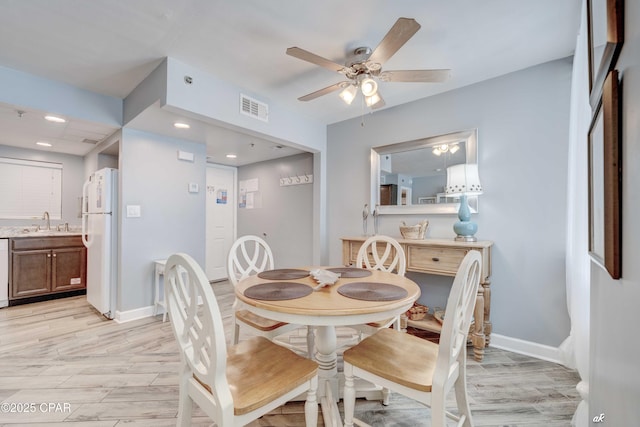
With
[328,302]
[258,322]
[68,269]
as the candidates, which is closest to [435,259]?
[328,302]

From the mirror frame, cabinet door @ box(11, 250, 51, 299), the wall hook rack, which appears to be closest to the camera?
the mirror frame

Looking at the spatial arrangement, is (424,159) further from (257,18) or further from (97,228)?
(97,228)

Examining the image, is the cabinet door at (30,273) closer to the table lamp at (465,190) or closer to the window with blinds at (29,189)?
the window with blinds at (29,189)

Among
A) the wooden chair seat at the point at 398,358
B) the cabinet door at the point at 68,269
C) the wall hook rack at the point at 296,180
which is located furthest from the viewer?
the wall hook rack at the point at 296,180

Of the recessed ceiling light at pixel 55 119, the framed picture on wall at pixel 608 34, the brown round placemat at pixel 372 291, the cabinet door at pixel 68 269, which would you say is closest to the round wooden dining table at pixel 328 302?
the brown round placemat at pixel 372 291

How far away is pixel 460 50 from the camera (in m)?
2.07

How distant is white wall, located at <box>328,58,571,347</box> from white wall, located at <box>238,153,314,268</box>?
1.84 metres

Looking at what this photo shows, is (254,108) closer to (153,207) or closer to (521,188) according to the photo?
(153,207)

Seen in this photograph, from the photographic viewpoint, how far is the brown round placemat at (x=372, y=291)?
1.35 m

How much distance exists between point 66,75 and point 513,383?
173 inches

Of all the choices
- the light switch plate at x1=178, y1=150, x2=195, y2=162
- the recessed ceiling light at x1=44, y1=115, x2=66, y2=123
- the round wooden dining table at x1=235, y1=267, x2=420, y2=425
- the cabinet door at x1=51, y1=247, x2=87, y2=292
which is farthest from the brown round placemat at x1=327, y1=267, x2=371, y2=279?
the cabinet door at x1=51, y1=247, x2=87, y2=292

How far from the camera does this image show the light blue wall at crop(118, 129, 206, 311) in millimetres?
2971

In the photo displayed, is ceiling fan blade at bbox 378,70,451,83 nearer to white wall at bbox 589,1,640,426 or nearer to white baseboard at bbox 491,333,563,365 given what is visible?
white wall at bbox 589,1,640,426

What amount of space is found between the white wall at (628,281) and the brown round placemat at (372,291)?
737 mm
